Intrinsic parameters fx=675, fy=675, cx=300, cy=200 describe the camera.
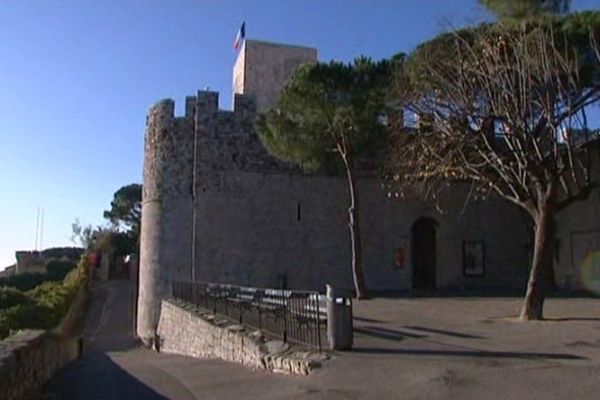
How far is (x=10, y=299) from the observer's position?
22.8 metres

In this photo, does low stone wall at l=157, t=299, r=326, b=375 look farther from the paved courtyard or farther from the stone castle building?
the stone castle building

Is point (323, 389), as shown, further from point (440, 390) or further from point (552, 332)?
point (552, 332)

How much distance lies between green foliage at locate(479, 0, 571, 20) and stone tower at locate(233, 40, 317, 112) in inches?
555

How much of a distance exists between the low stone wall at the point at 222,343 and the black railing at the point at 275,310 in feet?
1.12

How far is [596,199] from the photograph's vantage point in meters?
22.7

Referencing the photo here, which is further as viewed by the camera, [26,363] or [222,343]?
[222,343]

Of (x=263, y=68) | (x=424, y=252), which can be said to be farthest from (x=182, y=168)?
(x=424, y=252)

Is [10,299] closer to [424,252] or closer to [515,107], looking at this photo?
[424,252]

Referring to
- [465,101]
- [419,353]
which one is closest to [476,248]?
[465,101]

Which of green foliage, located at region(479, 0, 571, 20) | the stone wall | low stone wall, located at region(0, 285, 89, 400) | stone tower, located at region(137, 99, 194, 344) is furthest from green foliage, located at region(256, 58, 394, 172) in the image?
the stone wall

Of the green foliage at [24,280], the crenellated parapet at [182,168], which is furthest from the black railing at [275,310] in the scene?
the green foliage at [24,280]

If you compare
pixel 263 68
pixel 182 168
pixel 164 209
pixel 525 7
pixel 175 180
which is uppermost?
pixel 263 68

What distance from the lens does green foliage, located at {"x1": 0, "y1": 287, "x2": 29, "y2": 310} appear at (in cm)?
2234

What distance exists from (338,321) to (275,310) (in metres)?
2.72
